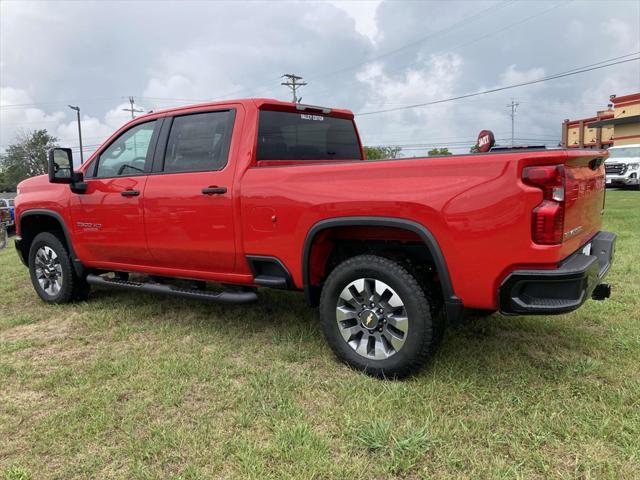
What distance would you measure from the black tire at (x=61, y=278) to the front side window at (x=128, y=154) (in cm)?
96

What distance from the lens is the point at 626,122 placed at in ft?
112

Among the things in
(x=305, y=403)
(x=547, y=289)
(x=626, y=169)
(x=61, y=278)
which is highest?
(x=626, y=169)

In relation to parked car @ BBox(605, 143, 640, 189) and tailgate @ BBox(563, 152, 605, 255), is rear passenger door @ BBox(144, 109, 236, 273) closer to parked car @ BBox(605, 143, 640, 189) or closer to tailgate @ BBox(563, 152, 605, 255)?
tailgate @ BBox(563, 152, 605, 255)

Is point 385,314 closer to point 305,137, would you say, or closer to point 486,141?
point 486,141

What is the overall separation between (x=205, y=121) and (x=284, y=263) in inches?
55.6

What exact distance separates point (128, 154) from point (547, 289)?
3.62m

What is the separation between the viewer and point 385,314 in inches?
124

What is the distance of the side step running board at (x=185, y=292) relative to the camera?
12.5ft

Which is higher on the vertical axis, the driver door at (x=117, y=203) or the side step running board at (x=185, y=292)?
the driver door at (x=117, y=203)

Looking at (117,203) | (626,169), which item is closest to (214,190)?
(117,203)

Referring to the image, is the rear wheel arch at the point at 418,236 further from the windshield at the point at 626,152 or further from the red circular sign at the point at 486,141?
the windshield at the point at 626,152

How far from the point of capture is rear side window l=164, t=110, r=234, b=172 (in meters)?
3.90

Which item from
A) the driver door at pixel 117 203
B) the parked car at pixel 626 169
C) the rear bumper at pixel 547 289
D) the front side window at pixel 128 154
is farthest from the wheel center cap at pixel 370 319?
the parked car at pixel 626 169

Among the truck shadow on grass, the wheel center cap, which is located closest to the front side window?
the truck shadow on grass
